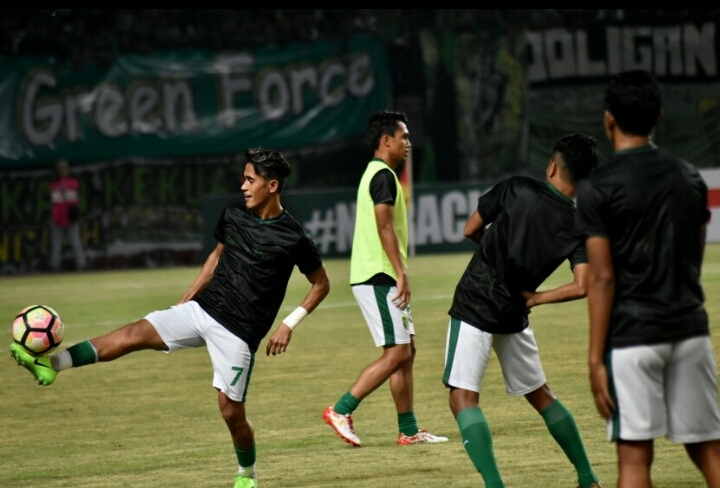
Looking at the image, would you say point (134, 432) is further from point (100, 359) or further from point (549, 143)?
point (549, 143)

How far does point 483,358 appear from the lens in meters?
6.34

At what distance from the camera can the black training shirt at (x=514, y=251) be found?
6.23 metres

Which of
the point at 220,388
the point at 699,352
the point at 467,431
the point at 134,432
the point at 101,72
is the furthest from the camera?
the point at 101,72

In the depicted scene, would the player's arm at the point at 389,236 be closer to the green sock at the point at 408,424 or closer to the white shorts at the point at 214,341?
the green sock at the point at 408,424

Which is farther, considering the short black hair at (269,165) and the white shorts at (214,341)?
the short black hair at (269,165)

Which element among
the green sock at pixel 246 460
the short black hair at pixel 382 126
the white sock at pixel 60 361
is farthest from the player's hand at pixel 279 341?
the short black hair at pixel 382 126

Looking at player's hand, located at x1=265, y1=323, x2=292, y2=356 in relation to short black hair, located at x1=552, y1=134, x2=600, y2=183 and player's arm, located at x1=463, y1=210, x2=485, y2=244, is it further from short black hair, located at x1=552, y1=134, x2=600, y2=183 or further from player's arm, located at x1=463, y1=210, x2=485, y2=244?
short black hair, located at x1=552, y1=134, x2=600, y2=183

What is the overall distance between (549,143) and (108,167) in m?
11.4

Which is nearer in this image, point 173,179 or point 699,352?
point 699,352

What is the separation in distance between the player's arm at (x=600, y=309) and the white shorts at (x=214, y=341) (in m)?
2.57

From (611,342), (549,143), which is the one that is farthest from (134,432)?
(549,143)

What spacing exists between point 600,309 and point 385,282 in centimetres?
390

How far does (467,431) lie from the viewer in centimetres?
618

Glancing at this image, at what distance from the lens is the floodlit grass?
732cm
